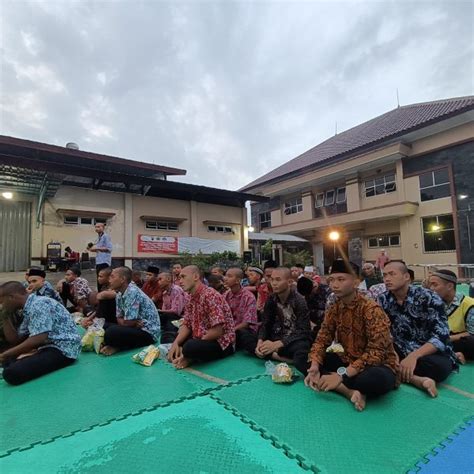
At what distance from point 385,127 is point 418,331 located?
19.5m

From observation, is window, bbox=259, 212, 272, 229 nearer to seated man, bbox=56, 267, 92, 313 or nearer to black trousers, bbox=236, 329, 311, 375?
seated man, bbox=56, 267, 92, 313

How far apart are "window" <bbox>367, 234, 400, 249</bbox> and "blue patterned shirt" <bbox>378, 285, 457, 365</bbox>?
1579cm

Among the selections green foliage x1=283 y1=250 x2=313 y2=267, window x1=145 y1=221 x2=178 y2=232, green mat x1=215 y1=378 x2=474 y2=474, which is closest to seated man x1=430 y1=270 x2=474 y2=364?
green mat x1=215 y1=378 x2=474 y2=474

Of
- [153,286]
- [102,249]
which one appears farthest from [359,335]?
[102,249]

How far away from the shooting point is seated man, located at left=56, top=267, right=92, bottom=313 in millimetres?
6702

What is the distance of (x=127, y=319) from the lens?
13.1 ft

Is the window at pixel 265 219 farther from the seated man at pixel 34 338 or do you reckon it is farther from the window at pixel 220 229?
the seated man at pixel 34 338

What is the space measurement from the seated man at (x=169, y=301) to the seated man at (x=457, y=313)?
390 centimetres

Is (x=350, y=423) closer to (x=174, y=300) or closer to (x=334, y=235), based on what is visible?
(x=174, y=300)

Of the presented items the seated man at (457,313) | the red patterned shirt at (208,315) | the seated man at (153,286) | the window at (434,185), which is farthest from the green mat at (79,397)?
the window at (434,185)

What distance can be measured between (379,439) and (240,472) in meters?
0.97

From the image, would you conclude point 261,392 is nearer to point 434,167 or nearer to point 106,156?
point 106,156

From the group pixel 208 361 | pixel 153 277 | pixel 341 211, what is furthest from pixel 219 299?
pixel 341 211

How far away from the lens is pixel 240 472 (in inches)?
66.6
